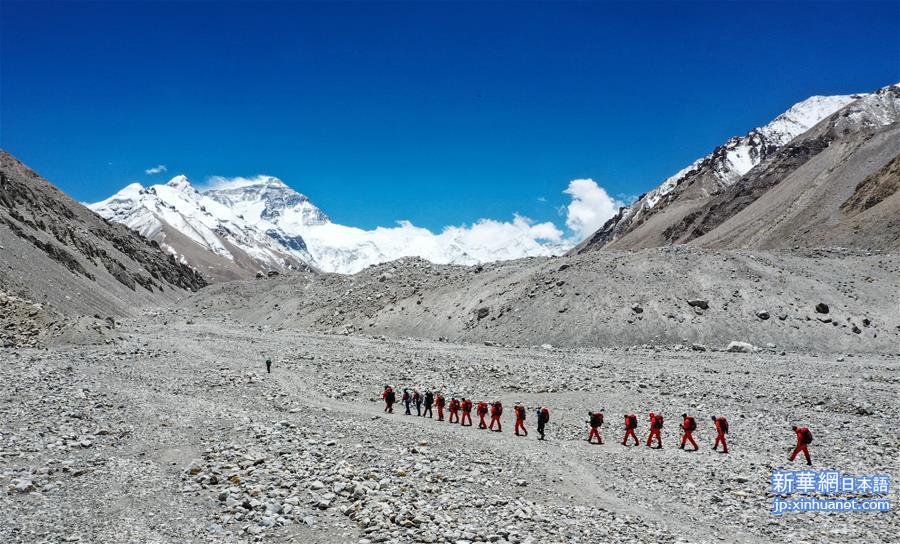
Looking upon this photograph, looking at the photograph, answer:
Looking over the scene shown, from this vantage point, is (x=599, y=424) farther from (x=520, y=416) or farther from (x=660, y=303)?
(x=660, y=303)

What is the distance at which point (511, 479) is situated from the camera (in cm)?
1803

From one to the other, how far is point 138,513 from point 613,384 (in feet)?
81.3

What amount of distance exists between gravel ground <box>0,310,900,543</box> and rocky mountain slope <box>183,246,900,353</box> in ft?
31.5

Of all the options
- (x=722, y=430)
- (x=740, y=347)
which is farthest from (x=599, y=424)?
(x=740, y=347)

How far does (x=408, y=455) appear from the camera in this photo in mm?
20109

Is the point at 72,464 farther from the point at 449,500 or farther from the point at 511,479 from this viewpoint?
the point at 511,479

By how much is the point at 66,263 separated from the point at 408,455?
329 feet

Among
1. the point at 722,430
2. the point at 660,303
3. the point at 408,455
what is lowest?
the point at 408,455

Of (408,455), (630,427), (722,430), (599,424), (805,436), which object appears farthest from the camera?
(599,424)

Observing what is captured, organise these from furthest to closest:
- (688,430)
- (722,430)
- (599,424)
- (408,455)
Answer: (599,424), (688,430), (722,430), (408,455)

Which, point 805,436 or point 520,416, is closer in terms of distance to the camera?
point 805,436

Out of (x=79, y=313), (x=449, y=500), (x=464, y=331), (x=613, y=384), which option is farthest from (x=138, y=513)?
(x=79, y=313)

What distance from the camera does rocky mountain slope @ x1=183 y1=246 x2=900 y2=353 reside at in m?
48.1

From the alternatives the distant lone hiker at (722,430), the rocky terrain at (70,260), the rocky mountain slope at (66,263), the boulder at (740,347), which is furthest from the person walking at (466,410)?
the rocky terrain at (70,260)
